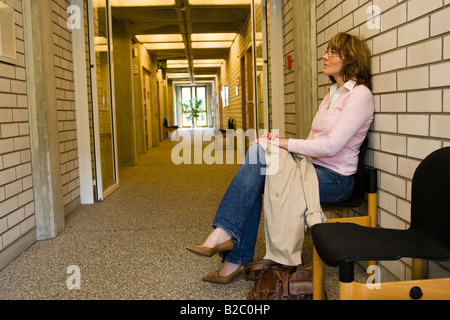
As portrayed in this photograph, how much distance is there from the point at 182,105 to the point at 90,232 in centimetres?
2466

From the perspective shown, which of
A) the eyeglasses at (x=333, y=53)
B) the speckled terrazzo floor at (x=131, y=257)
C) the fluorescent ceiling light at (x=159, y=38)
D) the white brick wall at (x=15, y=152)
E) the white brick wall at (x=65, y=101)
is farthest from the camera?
the fluorescent ceiling light at (x=159, y=38)

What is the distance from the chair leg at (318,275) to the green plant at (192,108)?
24487 millimetres

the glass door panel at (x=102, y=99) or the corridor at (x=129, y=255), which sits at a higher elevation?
the glass door panel at (x=102, y=99)

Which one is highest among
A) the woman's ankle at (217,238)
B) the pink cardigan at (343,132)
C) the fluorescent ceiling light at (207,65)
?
the fluorescent ceiling light at (207,65)

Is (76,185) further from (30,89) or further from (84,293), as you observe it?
(84,293)

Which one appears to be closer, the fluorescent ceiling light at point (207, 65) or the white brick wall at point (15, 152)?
the white brick wall at point (15, 152)

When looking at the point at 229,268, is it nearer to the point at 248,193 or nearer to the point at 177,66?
the point at 248,193

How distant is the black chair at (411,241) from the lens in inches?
53.5

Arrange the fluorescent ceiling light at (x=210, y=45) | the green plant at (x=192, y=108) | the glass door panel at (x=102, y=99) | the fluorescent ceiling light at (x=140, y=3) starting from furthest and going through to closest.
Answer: the green plant at (x=192, y=108) → the fluorescent ceiling light at (x=210, y=45) → the fluorescent ceiling light at (x=140, y=3) → the glass door panel at (x=102, y=99)

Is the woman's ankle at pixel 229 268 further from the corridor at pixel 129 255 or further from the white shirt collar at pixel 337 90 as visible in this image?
the white shirt collar at pixel 337 90

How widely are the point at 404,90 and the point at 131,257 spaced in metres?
1.85

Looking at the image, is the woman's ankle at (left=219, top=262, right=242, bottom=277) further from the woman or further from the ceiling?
the ceiling

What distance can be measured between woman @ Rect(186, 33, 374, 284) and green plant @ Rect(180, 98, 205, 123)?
23.9 m

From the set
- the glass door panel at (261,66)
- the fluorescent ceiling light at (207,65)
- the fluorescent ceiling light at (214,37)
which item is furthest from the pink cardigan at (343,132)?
the fluorescent ceiling light at (207,65)
